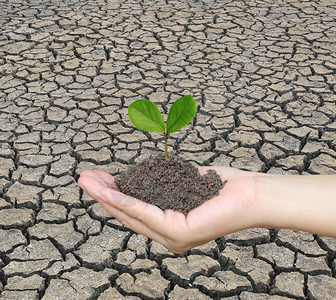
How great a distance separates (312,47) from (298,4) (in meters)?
1.37

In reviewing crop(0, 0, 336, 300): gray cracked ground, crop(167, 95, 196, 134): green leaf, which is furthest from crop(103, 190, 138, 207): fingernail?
crop(0, 0, 336, 300): gray cracked ground

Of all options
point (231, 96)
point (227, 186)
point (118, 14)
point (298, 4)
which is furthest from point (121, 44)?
point (227, 186)

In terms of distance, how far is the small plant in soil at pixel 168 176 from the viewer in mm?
1643

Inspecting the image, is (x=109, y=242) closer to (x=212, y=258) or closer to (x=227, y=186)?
(x=212, y=258)

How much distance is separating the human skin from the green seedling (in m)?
0.24

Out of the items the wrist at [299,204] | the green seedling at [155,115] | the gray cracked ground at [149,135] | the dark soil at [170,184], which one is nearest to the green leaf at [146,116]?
the green seedling at [155,115]

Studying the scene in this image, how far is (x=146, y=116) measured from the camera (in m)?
1.67

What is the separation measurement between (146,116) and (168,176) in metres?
0.24

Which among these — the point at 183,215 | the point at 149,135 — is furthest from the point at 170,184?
the point at 149,135

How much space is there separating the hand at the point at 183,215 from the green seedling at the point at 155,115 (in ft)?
0.80

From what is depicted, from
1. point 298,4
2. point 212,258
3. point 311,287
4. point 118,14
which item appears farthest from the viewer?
point 298,4

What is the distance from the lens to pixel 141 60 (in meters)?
4.07

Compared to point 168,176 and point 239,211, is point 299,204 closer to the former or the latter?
point 239,211

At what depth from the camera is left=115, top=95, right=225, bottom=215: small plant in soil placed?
1643 millimetres
